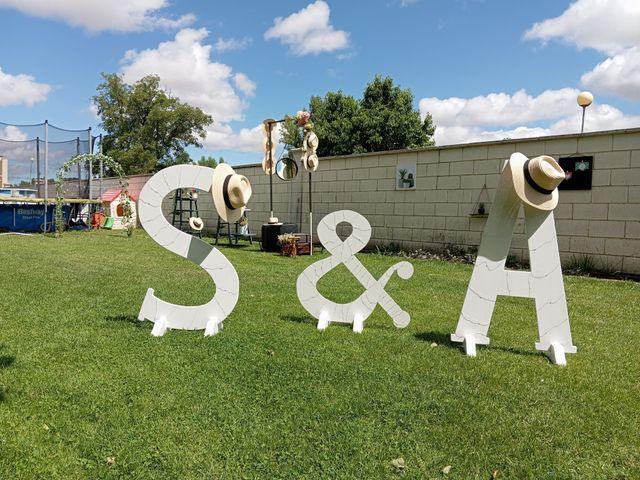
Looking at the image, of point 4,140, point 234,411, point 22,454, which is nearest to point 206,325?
point 234,411

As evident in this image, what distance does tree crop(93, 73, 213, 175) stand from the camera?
1398 inches

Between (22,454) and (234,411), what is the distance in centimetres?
107

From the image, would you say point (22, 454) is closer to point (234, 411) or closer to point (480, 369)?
point (234, 411)

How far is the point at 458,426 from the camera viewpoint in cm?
265

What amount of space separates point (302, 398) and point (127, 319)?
2.54 meters

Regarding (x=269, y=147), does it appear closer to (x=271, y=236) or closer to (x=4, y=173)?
(x=271, y=236)

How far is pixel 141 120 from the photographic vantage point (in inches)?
1452

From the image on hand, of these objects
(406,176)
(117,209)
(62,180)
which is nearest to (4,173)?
(62,180)

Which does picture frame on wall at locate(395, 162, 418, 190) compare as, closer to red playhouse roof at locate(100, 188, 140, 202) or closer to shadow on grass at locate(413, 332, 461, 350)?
shadow on grass at locate(413, 332, 461, 350)

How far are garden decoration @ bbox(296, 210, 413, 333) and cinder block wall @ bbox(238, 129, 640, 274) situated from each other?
5.52 m

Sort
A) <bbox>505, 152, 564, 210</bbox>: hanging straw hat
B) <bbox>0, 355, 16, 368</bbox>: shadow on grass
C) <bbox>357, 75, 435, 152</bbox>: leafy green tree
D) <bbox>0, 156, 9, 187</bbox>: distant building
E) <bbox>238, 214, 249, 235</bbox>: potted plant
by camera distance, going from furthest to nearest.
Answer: <bbox>357, 75, 435, 152</bbox>: leafy green tree
<bbox>0, 156, 9, 187</bbox>: distant building
<bbox>238, 214, 249, 235</bbox>: potted plant
<bbox>505, 152, 564, 210</bbox>: hanging straw hat
<bbox>0, 355, 16, 368</bbox>: shadow on grass

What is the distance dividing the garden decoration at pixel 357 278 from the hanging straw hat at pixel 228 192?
0.88 meters

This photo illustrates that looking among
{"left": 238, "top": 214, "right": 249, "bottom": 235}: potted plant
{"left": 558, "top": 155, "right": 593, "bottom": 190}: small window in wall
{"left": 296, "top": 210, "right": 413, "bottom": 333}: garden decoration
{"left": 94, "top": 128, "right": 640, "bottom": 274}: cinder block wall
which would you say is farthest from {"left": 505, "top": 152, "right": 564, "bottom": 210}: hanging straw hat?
{"left": 238, "top": 214, "right": 249, "bottom": 235}: potted plant

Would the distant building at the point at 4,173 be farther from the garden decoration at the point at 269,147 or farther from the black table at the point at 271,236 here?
the black table at the point at 271,236
